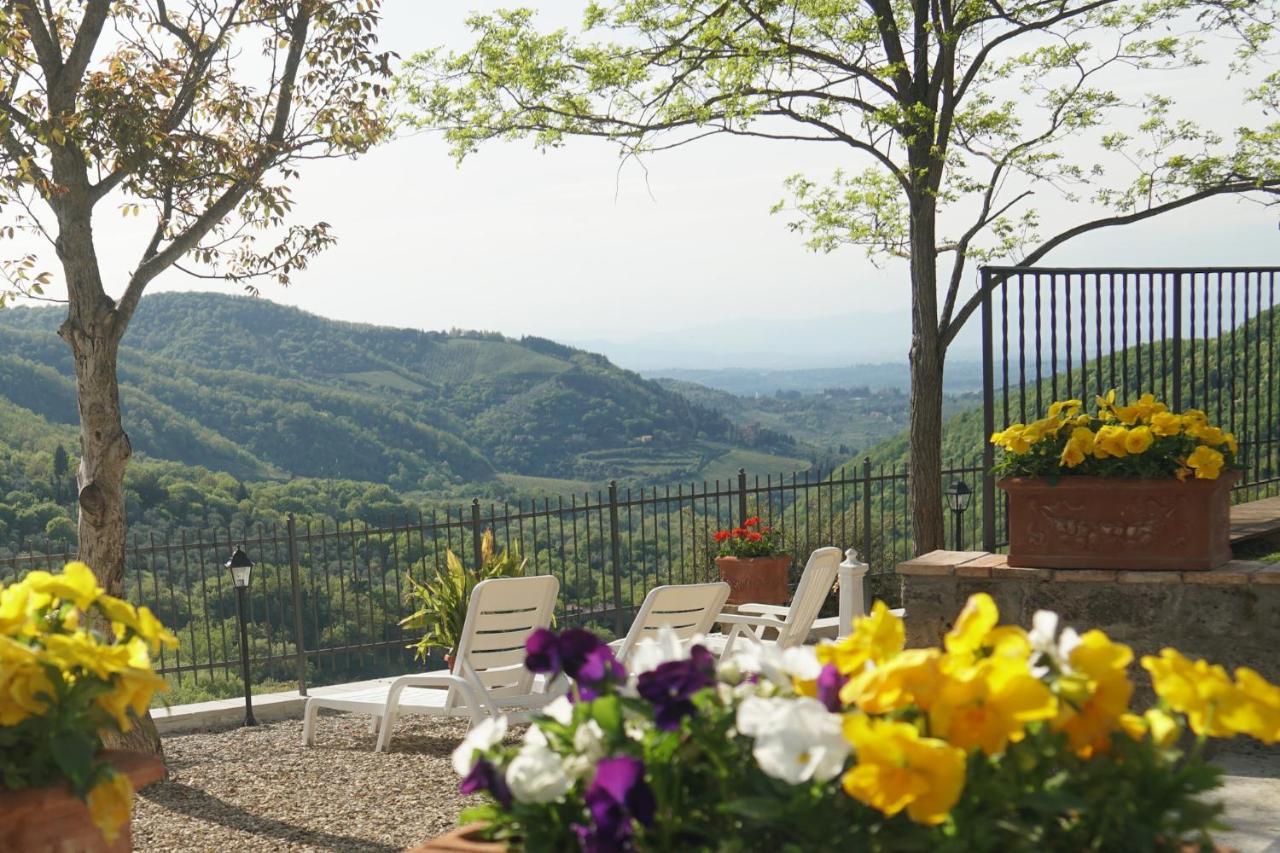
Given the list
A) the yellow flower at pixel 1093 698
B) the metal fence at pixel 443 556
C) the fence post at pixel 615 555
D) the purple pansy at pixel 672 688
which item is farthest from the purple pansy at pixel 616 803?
the fence post at pixel 615 555

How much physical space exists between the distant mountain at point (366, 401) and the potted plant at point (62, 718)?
35.3 metres

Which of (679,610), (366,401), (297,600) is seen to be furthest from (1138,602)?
(366,401)

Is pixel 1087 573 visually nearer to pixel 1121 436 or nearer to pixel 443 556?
pixel 1121 436

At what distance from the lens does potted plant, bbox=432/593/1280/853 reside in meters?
1.57

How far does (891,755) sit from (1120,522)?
3.81 m

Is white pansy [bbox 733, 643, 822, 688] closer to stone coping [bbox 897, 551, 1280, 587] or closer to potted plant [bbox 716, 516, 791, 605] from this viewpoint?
stone coping [bbox 897, 551, 1280, 587]

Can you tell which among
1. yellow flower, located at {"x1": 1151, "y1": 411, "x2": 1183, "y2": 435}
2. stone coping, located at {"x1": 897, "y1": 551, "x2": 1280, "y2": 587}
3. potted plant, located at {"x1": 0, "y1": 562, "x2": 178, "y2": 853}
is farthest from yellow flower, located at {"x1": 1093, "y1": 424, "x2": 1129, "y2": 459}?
potted plant, located at {"x1": 0, "y1": 562, "x2": 178, "y2": 853}

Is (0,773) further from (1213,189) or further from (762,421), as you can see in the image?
(762,421)

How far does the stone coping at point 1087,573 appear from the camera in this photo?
489cm

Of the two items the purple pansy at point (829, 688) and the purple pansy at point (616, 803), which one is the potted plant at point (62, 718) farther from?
the purple pansy at point (829, 688)

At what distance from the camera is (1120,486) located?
4.90 metres

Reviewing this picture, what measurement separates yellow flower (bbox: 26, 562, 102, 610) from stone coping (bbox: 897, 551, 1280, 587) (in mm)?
3709

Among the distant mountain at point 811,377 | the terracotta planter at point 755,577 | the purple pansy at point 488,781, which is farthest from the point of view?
the distant mountain at point 811,377

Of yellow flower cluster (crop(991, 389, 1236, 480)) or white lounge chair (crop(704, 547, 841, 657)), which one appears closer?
yellow flower cluster (crop(991, 389, 1236, 480))
